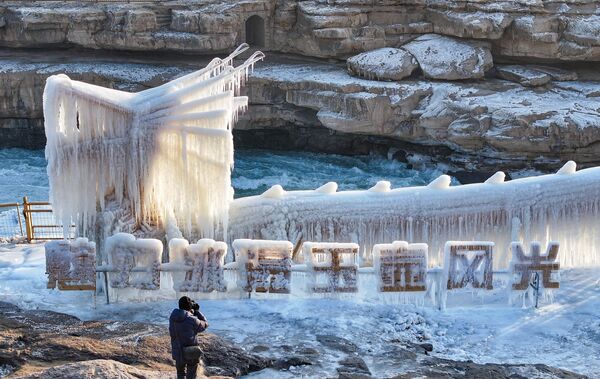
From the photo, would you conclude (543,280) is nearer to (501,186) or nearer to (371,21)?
(501,186)

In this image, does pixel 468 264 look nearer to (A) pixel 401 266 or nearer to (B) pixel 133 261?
(A) pixel 401 266

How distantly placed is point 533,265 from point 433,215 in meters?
1.75

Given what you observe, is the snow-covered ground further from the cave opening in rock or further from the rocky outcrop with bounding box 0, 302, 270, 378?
the cave opening in rock

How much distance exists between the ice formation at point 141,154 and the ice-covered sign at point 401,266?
2517 mm

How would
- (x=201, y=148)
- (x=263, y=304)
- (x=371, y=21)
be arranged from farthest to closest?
(x=371, y=21) < (x=201, y=148) < (x=263, y=304)

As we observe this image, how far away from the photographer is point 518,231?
1322cm

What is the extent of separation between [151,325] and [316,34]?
66.6 ft

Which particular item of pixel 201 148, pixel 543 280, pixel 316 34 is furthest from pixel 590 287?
pixel 316 34

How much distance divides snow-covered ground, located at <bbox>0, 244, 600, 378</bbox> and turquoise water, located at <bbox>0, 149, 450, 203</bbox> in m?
15.4

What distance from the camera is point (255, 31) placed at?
3303 cm

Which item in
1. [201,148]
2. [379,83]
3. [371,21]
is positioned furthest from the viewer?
[371,21]

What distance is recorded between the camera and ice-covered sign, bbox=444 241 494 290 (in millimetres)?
11852

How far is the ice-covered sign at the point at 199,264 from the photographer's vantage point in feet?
38.7

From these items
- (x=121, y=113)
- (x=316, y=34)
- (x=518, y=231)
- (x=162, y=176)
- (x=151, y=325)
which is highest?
(x=316, y=34)
